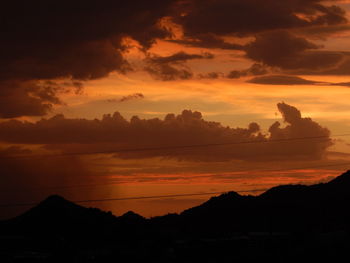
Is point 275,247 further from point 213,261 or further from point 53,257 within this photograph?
point 53,257

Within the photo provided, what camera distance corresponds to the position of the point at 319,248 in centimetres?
12181

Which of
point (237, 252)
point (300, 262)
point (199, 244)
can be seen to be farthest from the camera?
point (199, 244)

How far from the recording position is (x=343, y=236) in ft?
427

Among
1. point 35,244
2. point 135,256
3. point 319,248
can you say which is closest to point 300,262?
point 319,248

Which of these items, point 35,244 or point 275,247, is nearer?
point 275,247

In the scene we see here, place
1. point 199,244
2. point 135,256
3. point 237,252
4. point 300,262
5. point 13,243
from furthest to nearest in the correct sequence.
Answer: point 13,243, point 199,244, point 237,252, point 135,256, point 300,262

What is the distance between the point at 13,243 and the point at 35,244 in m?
6.19

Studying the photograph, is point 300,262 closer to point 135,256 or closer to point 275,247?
point 275,247

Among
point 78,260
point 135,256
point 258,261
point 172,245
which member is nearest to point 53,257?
point 78,260

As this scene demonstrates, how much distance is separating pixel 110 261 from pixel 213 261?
66.6ft

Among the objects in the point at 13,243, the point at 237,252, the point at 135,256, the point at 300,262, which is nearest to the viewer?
the point at 300,262

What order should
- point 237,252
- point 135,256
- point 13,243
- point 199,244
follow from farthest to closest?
point 13,243 → point 199,244 → point 237,252 → point 135,256

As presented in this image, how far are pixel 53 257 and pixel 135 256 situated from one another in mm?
18253

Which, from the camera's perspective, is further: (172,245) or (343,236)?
(172,245)
